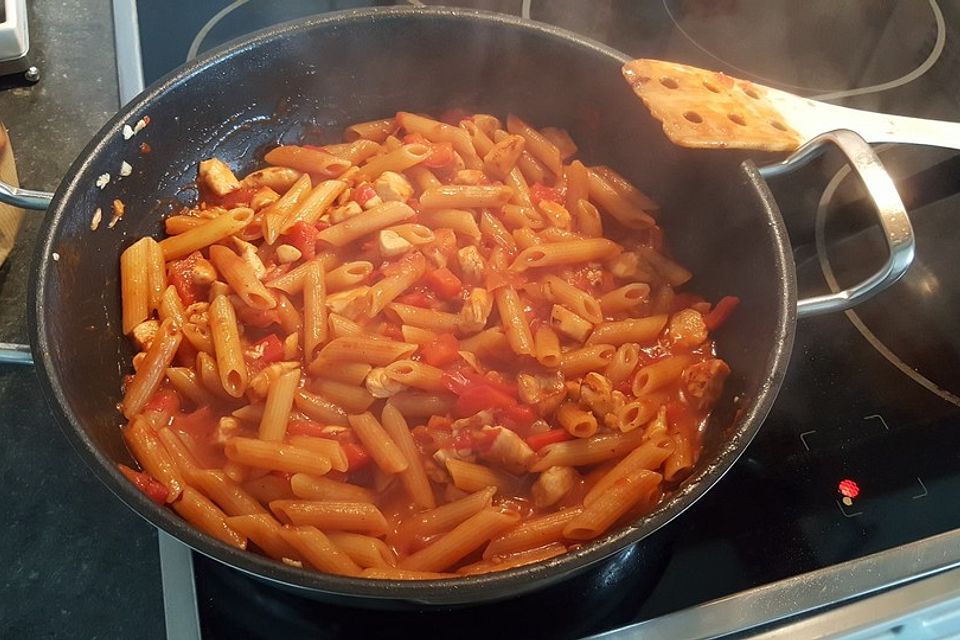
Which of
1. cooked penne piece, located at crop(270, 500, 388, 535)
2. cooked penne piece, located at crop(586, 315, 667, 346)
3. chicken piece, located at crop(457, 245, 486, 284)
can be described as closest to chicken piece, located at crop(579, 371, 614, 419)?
cooked penne piece, located at crop(586, 315, 667, 346)

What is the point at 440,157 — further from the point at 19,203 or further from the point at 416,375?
the point at 19,203

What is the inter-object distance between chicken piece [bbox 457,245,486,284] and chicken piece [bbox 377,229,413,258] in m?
0.10

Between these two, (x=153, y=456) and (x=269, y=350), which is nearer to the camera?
(x=153, y=456)

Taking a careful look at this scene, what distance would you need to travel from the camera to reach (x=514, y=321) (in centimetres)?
156

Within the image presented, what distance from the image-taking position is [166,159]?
167 centimetres

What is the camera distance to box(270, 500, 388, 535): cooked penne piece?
1.30 m

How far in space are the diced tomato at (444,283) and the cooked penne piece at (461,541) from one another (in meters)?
0.48

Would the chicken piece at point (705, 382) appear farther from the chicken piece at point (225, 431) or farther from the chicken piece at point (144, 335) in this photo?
the chicken piece at point (144, 335)

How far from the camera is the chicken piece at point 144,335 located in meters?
1.52

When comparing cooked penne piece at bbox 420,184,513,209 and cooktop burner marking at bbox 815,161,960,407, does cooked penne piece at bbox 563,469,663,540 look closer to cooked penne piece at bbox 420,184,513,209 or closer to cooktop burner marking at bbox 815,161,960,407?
cooktop burner marking at bbox 815,161,960,407

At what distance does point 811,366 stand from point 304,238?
1.00 metres

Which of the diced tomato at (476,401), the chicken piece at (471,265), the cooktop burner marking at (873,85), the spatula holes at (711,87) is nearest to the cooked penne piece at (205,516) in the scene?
the diced tomato at (476,401)

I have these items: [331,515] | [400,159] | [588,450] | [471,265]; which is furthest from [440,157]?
[331,515]

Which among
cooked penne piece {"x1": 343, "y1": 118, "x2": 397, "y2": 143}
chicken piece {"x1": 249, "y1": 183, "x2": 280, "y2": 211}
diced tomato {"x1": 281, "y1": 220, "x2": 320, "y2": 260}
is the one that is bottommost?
diced tomato {"x1": 281, "y1": 220, "x2": 320, "y2": 260}
